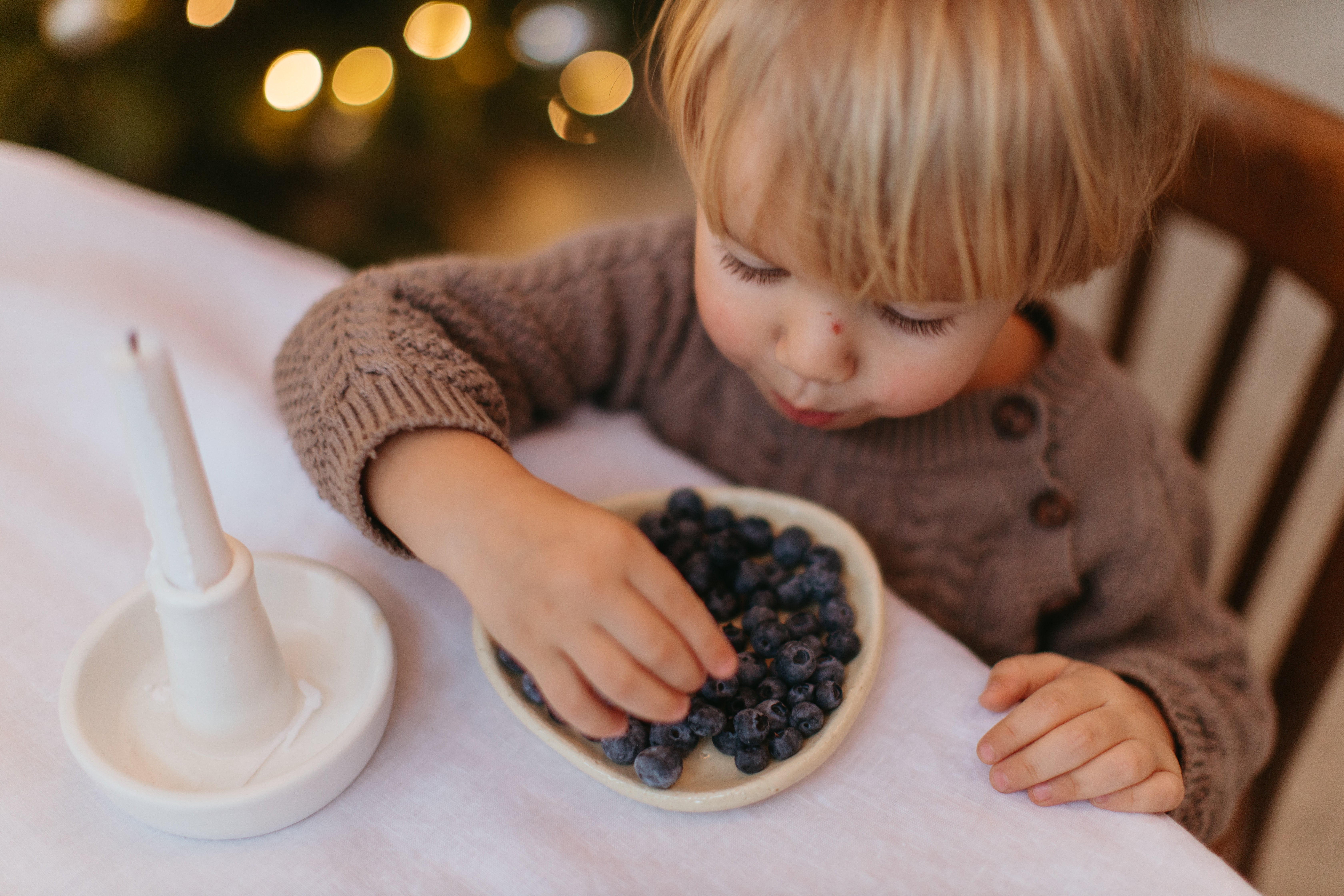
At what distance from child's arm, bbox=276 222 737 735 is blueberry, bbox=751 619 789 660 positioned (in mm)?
106

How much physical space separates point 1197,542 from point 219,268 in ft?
3.14

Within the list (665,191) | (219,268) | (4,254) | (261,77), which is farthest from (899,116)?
(665,191)

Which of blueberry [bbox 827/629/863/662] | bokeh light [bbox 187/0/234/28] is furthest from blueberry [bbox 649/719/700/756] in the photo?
bokeh light [bbox 187/0/234/28]

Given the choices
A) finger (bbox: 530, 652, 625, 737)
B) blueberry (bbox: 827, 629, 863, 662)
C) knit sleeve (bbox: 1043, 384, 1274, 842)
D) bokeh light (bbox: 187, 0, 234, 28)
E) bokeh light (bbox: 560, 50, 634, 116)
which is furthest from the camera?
bokeh light (bbox: 560, 50, 634, 116)

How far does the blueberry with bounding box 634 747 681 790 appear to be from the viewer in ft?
1.57

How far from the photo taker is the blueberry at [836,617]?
57cm

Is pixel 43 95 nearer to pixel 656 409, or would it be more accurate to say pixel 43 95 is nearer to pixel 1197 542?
pixel 656 409

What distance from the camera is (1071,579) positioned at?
756 mm

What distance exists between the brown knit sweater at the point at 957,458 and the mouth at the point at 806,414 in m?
0.10

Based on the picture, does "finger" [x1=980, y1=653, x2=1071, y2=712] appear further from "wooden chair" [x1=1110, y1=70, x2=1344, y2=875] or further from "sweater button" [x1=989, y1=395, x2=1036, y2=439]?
"wooden chair" [x1=1110, y1=70, x2=1344, y2=875]

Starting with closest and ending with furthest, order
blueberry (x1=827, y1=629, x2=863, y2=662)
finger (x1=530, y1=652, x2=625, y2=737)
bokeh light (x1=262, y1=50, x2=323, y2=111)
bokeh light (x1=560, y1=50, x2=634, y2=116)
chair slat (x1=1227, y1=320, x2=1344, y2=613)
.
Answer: finger (x1=530, y1=652, x2=625, y2=737) < blueberry (x1=827, y1=629, x2=863, y2=662) < chair slat (x1=1227, y1=320, x2=1344, y2=613) < bokeh light (x1=262, y1=50, x2=323, y2=111) < bokeh light (x1=560, y1=50, x2=634, y2=116)

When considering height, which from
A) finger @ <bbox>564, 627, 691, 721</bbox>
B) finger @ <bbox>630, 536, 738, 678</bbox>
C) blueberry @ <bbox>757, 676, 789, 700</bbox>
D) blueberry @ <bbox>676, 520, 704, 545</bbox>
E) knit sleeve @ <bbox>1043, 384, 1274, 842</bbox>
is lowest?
knit sleeve @ <bbox>1043, 384, 1274, 842</bbox>

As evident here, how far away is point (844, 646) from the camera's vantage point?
55cm

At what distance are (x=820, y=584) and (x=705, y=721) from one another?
127 mm
